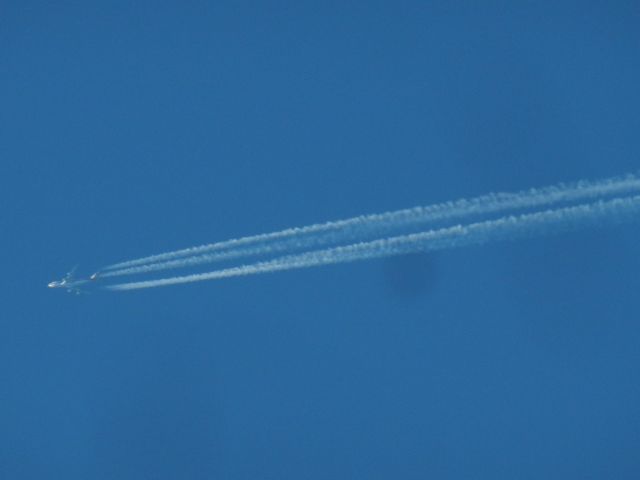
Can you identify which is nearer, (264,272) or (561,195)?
(561,195)

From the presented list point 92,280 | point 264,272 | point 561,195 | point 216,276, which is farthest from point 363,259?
point 92,280

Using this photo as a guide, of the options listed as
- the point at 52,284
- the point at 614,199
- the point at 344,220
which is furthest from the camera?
the point at 52,284

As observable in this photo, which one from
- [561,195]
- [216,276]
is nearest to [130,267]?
[216,276]

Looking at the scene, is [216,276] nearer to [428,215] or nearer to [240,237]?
[240,237]

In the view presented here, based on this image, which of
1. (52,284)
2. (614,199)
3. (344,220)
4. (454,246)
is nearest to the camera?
(614,199)

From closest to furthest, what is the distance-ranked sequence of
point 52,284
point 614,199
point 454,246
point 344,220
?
point 614,199
point 454,246
point 344,220
point 52,284

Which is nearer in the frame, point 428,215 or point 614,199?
point 614,199

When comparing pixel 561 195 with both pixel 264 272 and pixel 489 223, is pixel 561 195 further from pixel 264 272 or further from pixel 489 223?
pixel 264 272

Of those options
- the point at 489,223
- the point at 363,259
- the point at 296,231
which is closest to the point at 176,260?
the point at 296,231
